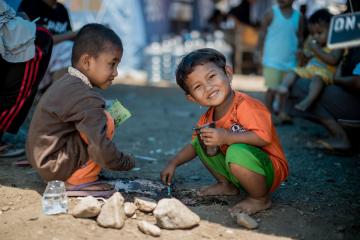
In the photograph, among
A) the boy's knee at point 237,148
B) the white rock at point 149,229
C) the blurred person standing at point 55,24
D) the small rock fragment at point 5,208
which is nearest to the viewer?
the white rock at point 149,229

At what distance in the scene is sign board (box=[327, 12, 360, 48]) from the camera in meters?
2.10

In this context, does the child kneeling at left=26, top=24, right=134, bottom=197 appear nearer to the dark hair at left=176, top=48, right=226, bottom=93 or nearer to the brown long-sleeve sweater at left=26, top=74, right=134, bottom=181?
the brown long-sleeve sweater at left=26, top=74, right=134, bottom=181

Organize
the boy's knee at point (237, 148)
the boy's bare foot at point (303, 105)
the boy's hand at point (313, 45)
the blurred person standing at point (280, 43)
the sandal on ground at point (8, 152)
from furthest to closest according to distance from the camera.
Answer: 1. the blurred person standing at point (280, 43)
2. the boy's hand at point (313, 45)
3. the boy's bare foot at point (303, 105)
4. the sandal on ground at point (8, 152)
5. the boy's knee at point (237, 148)

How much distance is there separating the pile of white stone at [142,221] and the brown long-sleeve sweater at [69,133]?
31 cm

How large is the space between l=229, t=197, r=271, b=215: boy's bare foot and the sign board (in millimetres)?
1072

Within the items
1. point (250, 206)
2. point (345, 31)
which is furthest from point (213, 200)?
point (345, 31)

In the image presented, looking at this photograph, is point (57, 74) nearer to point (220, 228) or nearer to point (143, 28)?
point (220, 228)

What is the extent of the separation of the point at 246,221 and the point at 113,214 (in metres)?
0.72

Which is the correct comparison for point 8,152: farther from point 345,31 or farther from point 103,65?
point 345,31

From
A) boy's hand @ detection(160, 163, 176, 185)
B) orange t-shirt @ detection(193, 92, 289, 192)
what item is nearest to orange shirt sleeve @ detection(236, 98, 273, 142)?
orange t-shirt @ detection(193, 92, 289, 192)

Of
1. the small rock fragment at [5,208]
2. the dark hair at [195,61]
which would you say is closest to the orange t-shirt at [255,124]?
the dark hair at [195,61]

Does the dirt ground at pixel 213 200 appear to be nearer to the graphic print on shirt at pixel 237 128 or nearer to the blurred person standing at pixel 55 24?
the graphic print on shirt at pixel 237 128

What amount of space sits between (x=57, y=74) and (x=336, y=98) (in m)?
3.08

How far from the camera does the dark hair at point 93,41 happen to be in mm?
2871
